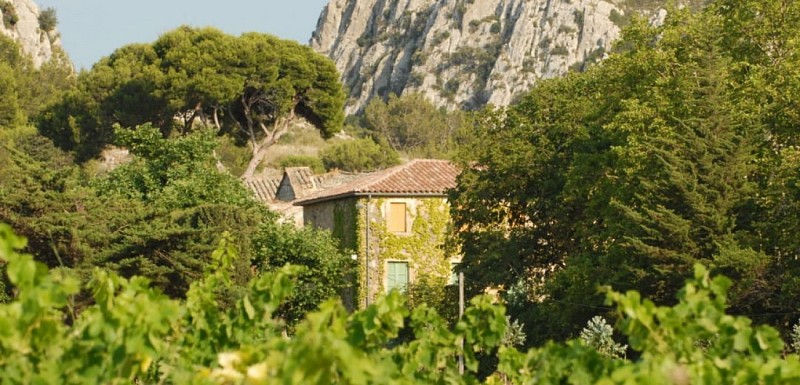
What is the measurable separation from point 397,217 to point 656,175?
53.6 ft

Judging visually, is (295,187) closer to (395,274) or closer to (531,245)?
(395,274)

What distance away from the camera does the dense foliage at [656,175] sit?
2403 cm

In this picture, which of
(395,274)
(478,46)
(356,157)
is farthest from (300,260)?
(478,46)

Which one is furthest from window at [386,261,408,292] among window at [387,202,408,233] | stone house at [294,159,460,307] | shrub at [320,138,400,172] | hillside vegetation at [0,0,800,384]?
shrub at [320,138,400,172]

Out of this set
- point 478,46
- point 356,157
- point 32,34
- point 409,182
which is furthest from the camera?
point 478,46

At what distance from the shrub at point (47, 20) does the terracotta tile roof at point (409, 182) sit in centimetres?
5617

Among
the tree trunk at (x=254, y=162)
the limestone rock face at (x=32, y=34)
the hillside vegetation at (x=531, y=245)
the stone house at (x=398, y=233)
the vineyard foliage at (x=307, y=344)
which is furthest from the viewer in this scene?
the limestone rock face at (x=32, y=34)

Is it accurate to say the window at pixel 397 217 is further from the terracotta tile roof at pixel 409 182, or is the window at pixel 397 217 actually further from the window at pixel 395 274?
the window at pixel 395 274

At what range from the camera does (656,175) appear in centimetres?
2522

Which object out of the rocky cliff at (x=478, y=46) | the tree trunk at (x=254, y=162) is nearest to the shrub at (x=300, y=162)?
the tree trunk at (x=254, y=162)

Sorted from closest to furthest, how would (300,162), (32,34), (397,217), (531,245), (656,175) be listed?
(656,175) → (531,245) → (397,217) → (300,162) → (32,34)

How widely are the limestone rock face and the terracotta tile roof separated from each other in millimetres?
49318

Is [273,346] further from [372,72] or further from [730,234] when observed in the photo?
[372,72]

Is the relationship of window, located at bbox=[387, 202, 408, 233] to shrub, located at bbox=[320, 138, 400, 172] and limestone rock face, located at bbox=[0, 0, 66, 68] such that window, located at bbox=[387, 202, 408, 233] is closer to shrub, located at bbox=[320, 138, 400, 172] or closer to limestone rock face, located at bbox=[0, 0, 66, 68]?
shrub, located at bbox=[320, 138, 400, 172]
